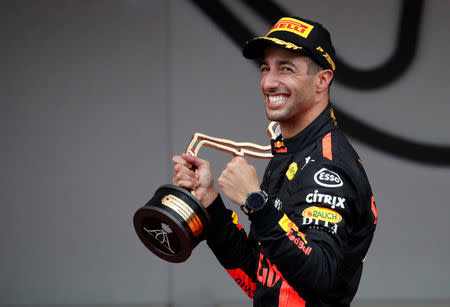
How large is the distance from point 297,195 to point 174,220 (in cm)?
32

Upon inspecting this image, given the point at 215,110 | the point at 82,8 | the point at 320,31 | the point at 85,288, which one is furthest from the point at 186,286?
the point at 320,31

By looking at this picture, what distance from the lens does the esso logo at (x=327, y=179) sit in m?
1.16

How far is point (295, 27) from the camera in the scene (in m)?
1.35

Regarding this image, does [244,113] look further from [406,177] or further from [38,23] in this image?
[38,23]

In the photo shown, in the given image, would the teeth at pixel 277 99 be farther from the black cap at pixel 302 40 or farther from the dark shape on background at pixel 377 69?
the dark shape on background at pixel 377 69

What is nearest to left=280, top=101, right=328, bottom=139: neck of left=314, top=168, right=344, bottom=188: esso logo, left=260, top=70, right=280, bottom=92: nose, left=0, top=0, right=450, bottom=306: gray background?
left=260, top=70, right=280, bottom=92: nose

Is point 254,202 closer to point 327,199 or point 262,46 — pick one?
point 327,199

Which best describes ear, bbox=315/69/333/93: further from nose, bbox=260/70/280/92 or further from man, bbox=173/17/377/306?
nose, bbox=260/70/280/92

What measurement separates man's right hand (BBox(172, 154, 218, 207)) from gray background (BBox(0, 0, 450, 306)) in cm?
169

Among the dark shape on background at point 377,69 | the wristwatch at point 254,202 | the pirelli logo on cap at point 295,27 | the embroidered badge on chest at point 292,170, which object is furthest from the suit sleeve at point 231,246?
the dark shape on background at point 377,69

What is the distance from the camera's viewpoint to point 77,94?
322 centimetres

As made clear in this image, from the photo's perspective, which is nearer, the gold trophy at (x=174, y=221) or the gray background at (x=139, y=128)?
the gold trophy at (x=174, y=221)

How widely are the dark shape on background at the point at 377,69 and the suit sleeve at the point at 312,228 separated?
6.88ft

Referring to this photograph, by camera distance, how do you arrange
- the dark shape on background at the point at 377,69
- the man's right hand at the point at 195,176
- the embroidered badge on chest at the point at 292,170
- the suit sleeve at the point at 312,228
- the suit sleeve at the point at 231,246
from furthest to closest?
the dark shape on background at the point at 377,69 < the suit sleeve at the point at 231,246 < the man's right hand at the point at 195,176 < the embroidered badge on chest at the point at 292,170 < the suit sleeve at the point at 312,228
